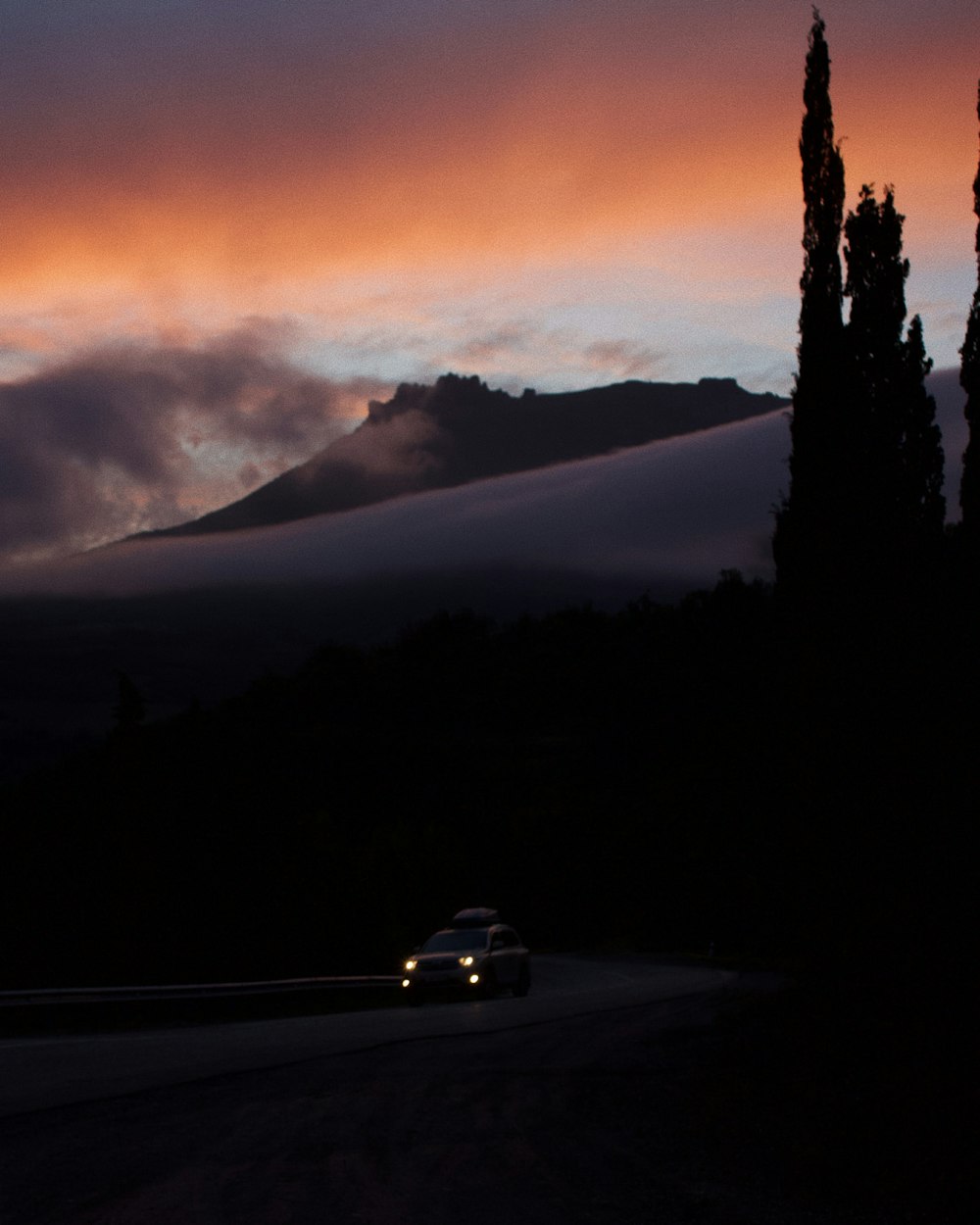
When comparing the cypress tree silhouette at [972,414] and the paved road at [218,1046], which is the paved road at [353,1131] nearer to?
the paved road at [218,1046]

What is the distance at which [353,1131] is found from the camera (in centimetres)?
1047

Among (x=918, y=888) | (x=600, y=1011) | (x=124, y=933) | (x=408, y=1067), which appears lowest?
(x=124, y=933)

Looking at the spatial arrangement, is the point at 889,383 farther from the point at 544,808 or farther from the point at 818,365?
the point at 544,808

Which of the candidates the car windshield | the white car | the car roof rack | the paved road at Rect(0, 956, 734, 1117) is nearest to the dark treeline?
the paved road at Rect(0, 956, 734, 1117)

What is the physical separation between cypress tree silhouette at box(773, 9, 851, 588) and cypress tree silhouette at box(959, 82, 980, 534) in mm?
1787

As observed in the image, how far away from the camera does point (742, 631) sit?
125 metres

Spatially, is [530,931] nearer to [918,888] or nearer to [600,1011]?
[600,1011]

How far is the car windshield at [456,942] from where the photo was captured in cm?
2966

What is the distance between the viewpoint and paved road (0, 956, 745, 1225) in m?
8.05

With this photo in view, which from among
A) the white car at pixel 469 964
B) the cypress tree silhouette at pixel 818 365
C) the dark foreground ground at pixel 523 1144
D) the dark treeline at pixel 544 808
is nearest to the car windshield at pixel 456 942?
the white car at pixel 469 964

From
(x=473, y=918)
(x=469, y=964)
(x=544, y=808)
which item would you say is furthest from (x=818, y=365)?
(x=544, y=808)

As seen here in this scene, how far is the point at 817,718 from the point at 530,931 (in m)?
76.6

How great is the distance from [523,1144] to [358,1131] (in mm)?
1204

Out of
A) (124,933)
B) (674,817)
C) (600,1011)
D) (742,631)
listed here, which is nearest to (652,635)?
(742,631)
